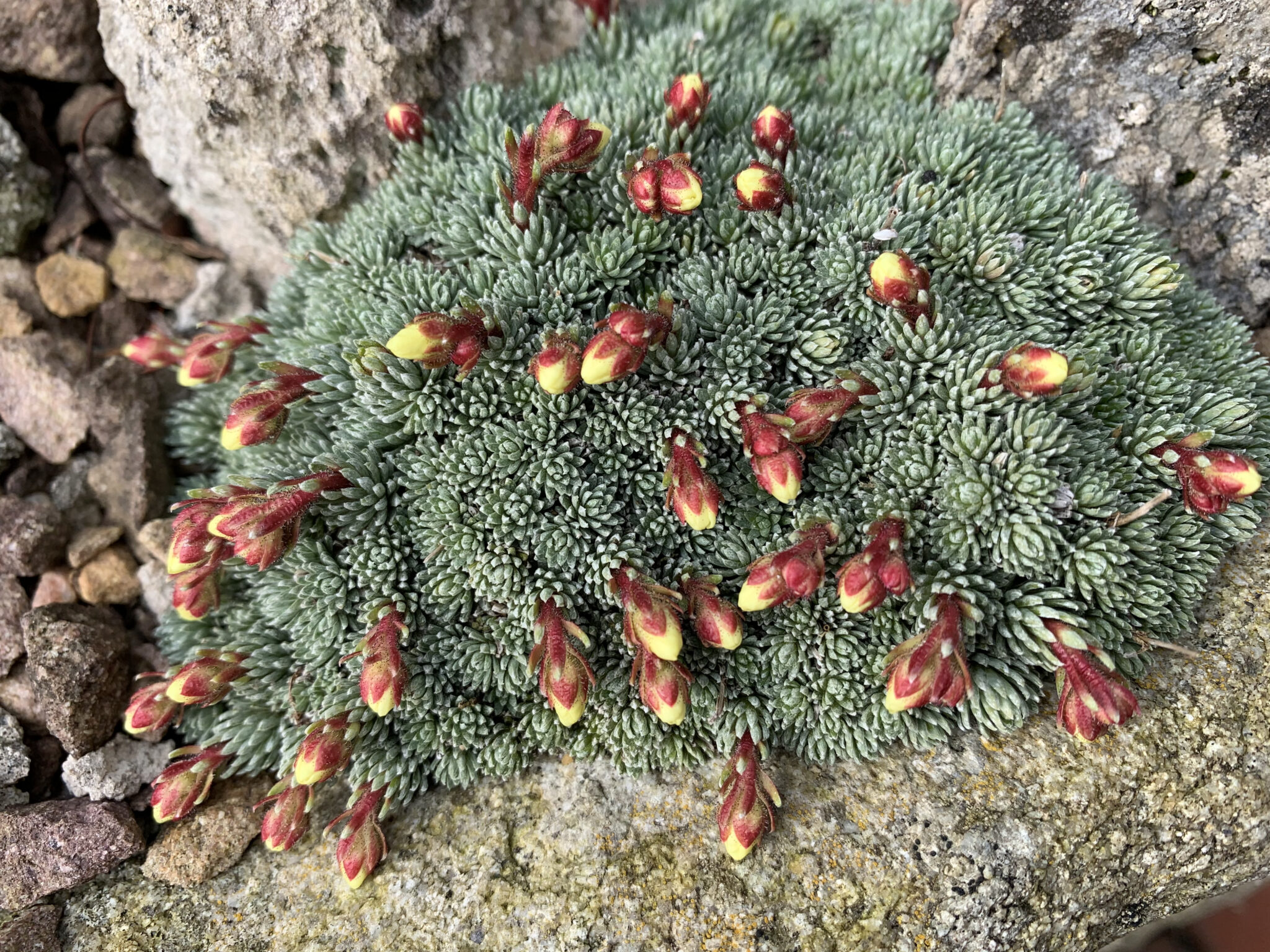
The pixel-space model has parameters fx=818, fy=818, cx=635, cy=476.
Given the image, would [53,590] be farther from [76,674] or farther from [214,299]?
[214,299]

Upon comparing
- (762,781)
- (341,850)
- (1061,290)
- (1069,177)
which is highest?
(1069,177)

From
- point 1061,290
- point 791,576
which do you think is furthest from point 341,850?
point 1061,290

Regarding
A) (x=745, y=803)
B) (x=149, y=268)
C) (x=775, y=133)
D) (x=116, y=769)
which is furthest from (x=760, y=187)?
(x=116, y=769)

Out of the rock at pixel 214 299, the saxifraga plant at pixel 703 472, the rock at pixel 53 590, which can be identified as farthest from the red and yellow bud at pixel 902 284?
the rock at pixel 53 590

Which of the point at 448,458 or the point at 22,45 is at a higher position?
the point at 22,45

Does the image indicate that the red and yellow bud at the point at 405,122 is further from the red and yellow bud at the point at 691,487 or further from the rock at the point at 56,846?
the rock at the point at 56,846

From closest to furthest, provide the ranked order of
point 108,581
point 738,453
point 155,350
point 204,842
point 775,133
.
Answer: point 204,842 → point 738,453 → point 775,133 → point 108,581 → point 155,350

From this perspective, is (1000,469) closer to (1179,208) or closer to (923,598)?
(923,598)
